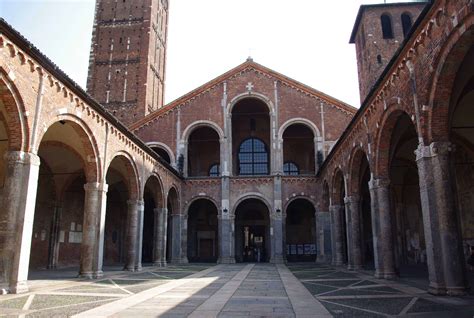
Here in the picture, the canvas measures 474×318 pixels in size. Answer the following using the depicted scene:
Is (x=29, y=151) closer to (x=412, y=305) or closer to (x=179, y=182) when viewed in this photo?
(x=412, y=305)

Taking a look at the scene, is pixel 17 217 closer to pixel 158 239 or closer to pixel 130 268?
pixel 130 268

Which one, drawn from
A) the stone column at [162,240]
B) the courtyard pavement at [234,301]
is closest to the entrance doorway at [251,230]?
the stone column at [162,240]

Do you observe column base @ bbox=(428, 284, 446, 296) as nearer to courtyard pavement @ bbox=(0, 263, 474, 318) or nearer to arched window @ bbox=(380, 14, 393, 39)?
courtyard pavement @ bbox=(0, 263, 474, 318)

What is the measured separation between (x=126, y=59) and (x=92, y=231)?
1073 inches

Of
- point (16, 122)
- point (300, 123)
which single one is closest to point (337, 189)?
point (300, 123)

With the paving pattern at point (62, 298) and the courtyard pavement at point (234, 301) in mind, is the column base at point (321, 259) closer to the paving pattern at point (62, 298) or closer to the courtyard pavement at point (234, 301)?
the courtyard pavement at point (234, 301)

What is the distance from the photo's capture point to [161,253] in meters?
23.6

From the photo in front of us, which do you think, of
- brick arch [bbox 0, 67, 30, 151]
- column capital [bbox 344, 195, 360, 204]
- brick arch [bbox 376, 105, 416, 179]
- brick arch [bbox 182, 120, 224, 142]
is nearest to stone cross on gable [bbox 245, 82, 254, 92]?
brick arch [bbox 182, 120, 224, 142]

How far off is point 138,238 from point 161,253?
4.03 meters

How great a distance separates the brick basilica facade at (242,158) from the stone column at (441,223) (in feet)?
0.11

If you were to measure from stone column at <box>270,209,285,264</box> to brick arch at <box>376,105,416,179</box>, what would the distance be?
12992mm

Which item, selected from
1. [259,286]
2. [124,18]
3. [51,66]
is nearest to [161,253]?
[259,286]

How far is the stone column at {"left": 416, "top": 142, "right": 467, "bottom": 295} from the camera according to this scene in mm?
9344

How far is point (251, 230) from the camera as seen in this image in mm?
31297
